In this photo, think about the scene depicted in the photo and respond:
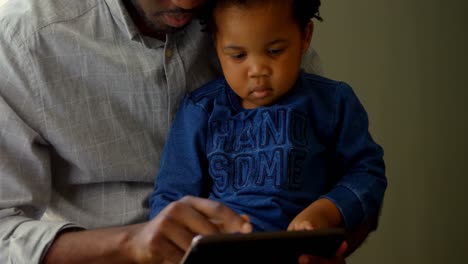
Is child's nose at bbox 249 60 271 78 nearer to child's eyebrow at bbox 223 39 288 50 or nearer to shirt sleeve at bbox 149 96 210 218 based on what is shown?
child's eyebrow at bbox 223 39 288 50

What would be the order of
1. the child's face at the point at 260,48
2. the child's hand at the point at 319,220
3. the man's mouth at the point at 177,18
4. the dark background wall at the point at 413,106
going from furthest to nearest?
1. the dark background wall at the point at 413,106
2. the man's mouth at the point at 177,18
3. the child's face at the point at 260,48
4. the child's hand at the point at 319,220

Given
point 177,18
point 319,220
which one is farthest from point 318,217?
point 177,18

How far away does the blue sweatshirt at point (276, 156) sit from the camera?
1.32m

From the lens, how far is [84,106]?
1.46 m

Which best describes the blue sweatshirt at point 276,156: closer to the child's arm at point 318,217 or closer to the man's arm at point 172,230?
the child's arm at point 318,217

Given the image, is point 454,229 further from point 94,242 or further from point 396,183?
point 94,242

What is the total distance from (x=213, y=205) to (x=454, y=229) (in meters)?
1.81

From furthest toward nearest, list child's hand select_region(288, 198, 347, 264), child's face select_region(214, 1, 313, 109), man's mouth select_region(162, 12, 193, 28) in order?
man's mouth select_region(162, 12, 193, 28)
child's face select_region(214, 1, 313, 109)
child's hand select_region(288, 198, 347, 264)

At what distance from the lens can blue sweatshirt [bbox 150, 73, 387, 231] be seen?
1324 mm

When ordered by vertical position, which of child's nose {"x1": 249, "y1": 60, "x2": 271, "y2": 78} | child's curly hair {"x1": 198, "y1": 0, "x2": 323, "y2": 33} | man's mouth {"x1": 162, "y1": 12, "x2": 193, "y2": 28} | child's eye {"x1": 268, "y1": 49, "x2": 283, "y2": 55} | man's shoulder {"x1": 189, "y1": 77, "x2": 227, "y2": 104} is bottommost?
man's shoulder {"x1": 189, "y1": 77, "x2": 227, "y2": 104}

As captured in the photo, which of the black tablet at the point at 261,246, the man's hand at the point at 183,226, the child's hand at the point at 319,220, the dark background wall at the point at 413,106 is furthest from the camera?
the dark background wall at the point at 413,106

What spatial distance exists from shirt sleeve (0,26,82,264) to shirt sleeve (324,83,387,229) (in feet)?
1.78

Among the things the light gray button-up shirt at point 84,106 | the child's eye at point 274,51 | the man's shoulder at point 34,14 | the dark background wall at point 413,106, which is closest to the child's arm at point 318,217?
the child's eye at point 274,51

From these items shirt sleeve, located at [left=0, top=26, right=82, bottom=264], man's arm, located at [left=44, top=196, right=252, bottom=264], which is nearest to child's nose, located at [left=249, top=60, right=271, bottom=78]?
man's arm, located at [left=44, top=196, right=252, bottom=264]
